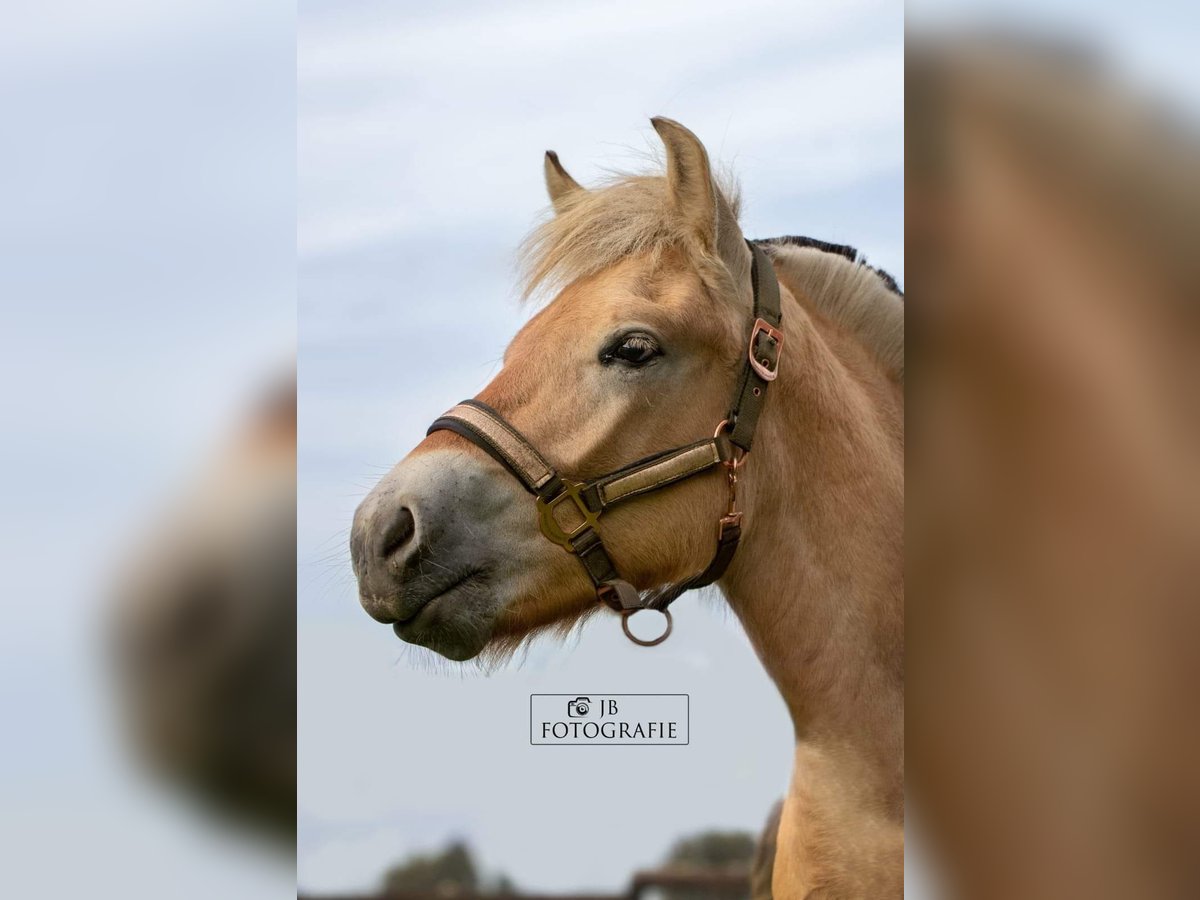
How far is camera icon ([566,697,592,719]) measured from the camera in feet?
6.21

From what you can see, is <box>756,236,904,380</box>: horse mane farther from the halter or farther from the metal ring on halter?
the metal ring on halter

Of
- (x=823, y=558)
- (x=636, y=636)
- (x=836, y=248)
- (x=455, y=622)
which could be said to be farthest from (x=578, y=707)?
(x=836, y=248)

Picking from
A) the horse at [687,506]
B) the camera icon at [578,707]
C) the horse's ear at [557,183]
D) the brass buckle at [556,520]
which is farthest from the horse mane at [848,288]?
→ the camera icon at [578,707]

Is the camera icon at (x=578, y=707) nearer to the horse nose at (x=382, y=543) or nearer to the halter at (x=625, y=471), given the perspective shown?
the halter at (x=625, y=471)

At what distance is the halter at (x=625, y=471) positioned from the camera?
1829 millimetres

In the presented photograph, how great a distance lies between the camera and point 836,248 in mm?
2143

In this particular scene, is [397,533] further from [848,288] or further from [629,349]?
[848,288]

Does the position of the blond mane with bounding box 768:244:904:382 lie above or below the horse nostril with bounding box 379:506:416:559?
above
